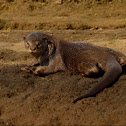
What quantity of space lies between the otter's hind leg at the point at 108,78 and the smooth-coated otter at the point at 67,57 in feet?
0.44

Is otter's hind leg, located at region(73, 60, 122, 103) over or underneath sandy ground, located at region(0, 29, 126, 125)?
over

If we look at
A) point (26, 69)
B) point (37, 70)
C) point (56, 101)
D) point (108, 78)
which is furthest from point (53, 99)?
point (26, 69)

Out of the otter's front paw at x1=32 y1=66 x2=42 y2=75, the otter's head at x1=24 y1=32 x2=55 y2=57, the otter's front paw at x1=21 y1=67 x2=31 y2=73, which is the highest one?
the otter's head at x1=24 y1=32 x2=55 y2=57

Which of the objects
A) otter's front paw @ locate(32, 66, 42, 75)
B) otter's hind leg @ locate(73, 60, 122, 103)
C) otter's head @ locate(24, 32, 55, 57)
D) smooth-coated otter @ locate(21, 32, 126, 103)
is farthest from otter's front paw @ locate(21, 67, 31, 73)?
otter's hind leg @ locate(73, 60, 122, 103)

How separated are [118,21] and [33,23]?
13.0 ft

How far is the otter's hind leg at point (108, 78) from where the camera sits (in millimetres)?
3606

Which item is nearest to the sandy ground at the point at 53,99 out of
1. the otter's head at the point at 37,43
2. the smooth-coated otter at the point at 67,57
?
the smooth-coated otter at the point at 67,57

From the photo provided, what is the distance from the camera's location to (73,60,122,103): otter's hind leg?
3606 mm

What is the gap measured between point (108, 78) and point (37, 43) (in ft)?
4.66

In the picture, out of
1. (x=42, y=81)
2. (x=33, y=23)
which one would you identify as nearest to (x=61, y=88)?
(x=42, y=81)

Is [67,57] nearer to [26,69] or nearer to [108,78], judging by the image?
[26,69]

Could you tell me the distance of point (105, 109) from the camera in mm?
3260

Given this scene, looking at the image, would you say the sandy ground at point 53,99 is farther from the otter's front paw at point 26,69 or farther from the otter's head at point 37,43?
the otter's head at point 37,43

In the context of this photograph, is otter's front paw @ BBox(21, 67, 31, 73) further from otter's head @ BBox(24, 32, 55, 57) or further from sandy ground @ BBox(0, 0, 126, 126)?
otter's head @ BBox(24, 32, 55, 57)
